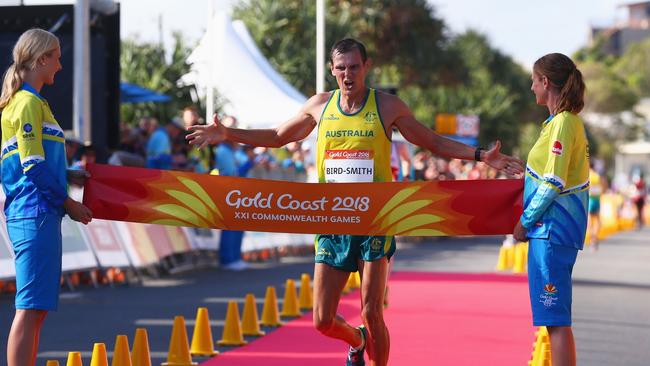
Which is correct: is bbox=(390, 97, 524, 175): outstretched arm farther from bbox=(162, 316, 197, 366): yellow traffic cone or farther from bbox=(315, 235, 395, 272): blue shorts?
bbox=(162, 316, 197, 366): yellow traffic cone

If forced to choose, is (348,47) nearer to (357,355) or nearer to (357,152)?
(357,152)

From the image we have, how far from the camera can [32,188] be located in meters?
6.85

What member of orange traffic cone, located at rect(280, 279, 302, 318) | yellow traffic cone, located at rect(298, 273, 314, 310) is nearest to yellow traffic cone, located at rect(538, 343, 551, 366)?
orange traffic cone, located at rect(280, 279, 302, 318)

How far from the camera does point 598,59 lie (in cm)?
15250

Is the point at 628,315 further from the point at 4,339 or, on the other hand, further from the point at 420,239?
the point at 420,239

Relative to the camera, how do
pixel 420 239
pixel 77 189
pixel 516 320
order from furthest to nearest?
pixel 420 239, pixel 77 189, pixel 516 320

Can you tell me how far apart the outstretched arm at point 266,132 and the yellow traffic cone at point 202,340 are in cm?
239

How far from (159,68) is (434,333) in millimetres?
16694

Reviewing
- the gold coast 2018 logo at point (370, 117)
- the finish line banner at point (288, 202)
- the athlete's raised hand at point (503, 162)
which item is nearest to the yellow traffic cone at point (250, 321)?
the finish line banner at point (288, 202)

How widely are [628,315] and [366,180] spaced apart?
6.60 metres

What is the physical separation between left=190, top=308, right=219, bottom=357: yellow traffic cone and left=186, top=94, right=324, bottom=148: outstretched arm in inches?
93.9

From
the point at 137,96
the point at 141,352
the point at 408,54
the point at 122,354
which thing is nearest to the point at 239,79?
the point at 137,96

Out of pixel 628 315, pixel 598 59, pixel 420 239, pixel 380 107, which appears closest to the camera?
pixel 380 107

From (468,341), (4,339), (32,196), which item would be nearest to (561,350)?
(32,196)
